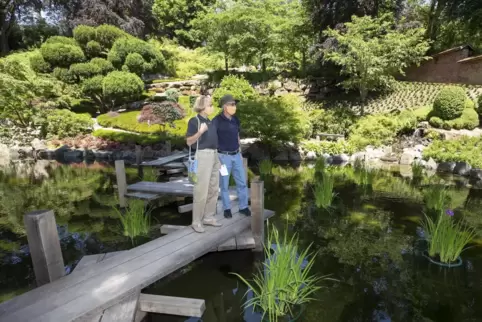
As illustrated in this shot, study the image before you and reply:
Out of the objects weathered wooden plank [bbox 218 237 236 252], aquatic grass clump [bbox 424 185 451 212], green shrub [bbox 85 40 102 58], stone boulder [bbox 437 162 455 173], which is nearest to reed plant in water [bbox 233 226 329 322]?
weathered wooden plank [bbox 218 237 236 252]

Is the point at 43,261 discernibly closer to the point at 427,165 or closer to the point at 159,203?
the point at 159,203

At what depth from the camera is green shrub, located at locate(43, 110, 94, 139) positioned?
1549 centimetres

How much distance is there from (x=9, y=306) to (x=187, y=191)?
149 inches

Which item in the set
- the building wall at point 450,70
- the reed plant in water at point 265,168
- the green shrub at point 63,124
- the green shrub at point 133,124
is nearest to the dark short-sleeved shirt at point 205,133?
the reed plant in water at point 265,168

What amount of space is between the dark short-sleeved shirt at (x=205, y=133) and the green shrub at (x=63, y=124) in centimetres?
1448

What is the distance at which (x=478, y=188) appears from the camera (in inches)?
313

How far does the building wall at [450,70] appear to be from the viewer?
→ 18.1 m

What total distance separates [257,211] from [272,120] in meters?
7.25

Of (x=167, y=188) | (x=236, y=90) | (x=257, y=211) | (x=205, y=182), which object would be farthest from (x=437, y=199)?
(x=236, y=90)

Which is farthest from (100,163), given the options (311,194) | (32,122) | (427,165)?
(427,165)

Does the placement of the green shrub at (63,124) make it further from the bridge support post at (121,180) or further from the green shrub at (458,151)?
the green shrub at (458,151)

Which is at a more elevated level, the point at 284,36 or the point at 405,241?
the point at 284,36

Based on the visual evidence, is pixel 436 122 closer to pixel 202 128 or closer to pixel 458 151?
pixel 458 151

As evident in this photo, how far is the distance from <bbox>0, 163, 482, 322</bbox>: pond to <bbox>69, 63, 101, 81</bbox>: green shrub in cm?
1097
